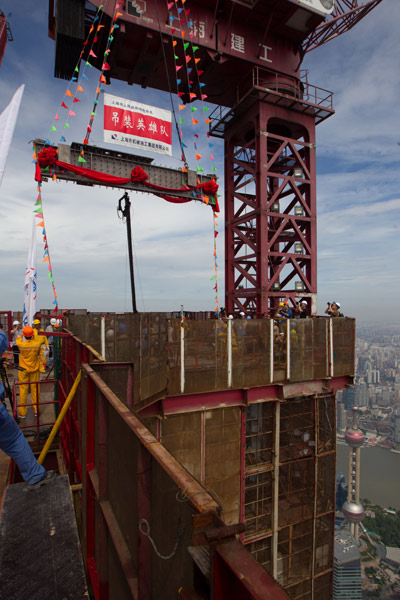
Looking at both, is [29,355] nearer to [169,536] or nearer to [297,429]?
[169,536]

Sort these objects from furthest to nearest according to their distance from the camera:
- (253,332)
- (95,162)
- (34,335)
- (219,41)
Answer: (219,41), (95,162), (253,332), (34,335)

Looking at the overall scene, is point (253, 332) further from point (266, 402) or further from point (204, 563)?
point (204, 563)

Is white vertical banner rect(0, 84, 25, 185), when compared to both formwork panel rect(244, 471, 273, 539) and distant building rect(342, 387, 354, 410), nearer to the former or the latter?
formwork panel rect(244, 471, 273, 539)

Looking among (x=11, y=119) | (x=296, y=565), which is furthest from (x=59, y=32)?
(x=296, y=565)

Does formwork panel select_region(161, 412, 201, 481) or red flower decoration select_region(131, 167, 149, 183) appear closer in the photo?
formwork panel select_region(161, 412, 201, 481)

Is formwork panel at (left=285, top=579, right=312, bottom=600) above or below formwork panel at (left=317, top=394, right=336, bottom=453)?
below

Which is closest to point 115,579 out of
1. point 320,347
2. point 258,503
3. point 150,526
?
point 150,526

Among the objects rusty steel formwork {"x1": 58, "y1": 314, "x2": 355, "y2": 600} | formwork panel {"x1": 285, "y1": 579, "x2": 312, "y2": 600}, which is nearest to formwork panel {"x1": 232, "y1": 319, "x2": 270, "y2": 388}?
rusty steel formwork {"x1": 58, "y1": 314, "x2": 355, "y2": 600}
